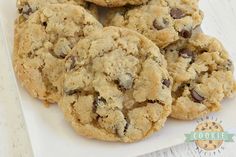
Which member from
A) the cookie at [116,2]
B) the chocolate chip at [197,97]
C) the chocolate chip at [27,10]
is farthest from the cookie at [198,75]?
the chocolate chip at [27,10]

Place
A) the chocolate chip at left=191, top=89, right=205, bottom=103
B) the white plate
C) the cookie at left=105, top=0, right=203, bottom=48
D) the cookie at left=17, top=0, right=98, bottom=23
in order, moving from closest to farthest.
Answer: the white plate < the chocolate chip at left=191, top=89, right=205, bottom=103 < the cookie at left=105, top=0, right=203, bottom=48 < the cookie at left=17, top=0, right=98, bottom=23

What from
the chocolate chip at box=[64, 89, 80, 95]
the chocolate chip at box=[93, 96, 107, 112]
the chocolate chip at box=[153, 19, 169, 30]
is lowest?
the chocolate chip at box=[93, 96, 107, 112]

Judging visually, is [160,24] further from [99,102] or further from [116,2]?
[99,102]

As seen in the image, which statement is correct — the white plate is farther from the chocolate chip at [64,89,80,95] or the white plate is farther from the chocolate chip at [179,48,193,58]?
the chocolate chip at [179,48,193,58]

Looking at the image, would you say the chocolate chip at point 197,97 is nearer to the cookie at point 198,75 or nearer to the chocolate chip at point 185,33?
the cookie at point 198,75

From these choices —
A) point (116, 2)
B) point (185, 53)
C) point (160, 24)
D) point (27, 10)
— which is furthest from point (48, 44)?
point (185, 53)

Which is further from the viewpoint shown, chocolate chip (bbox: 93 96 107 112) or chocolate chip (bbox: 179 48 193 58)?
chocolate chip (bbox: 179 48 193 58)

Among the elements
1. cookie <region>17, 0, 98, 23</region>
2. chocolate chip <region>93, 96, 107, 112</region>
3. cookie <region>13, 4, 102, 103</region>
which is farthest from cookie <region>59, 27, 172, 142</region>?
cookie <region>17, 0, 98, 23</region>
